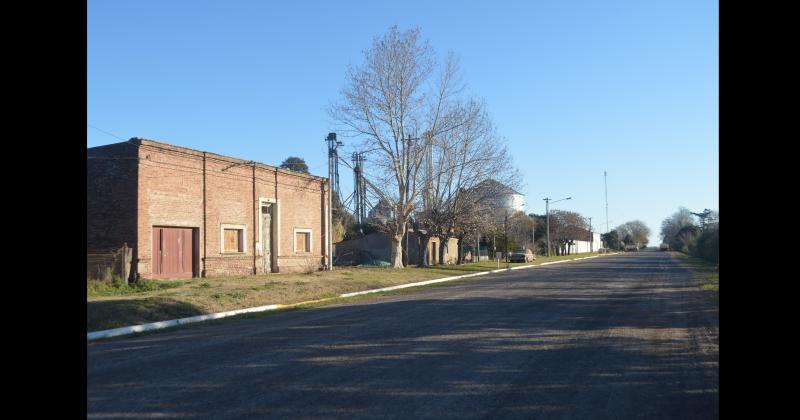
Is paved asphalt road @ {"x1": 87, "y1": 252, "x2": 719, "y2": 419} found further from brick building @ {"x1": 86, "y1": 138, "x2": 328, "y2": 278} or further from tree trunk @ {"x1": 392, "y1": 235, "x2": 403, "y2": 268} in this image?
tree trunk @ {"x1": 392, "y1": 235, "x2": 403, "y2": 268}

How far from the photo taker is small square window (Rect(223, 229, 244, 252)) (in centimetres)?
2749

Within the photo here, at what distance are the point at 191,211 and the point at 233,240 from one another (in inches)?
137

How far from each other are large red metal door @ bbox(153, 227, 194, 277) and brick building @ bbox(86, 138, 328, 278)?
0.04 meters

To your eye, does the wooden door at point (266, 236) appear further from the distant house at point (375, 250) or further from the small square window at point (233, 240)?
the distant house at point (375, 250)

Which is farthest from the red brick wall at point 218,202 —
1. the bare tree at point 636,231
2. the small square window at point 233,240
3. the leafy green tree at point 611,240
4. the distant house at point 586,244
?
the bare tree at point 636,231

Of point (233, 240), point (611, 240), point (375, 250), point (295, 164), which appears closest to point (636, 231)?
point (611, 240)

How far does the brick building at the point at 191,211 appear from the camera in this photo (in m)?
22.5

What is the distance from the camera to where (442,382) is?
7441 mm

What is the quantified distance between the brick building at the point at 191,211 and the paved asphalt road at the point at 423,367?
33.4 feet

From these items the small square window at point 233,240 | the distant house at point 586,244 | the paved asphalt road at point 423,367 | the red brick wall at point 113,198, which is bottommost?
the distant house at point 586,244
